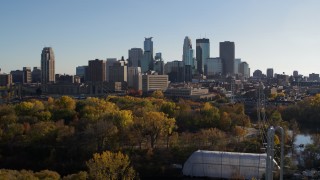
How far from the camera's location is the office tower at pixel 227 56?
98.4 m

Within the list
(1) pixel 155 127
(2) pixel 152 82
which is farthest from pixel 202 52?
(1) pixel 155 127

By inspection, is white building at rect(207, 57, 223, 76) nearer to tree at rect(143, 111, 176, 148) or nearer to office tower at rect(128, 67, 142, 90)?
office tower at rect(128, 67, 142, 90)

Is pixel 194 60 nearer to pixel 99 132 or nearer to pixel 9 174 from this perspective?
pixel 99 132

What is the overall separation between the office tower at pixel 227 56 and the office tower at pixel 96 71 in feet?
142

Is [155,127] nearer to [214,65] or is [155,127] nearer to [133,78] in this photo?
[133,78]

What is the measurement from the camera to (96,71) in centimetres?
6016

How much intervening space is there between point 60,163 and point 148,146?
3.31 meters

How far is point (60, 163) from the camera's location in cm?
1493

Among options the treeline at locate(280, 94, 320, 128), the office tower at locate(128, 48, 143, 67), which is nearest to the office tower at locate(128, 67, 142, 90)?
the treeline at locate(280, 94, 320, 128)

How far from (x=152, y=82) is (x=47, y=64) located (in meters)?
17.8

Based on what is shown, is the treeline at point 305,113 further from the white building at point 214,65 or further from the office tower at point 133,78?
the white building at point 214,65

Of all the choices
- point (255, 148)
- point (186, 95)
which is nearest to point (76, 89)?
point (186, 95)

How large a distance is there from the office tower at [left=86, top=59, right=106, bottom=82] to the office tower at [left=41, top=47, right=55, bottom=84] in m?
6.04

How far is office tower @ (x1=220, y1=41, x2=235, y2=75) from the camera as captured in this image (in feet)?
323
